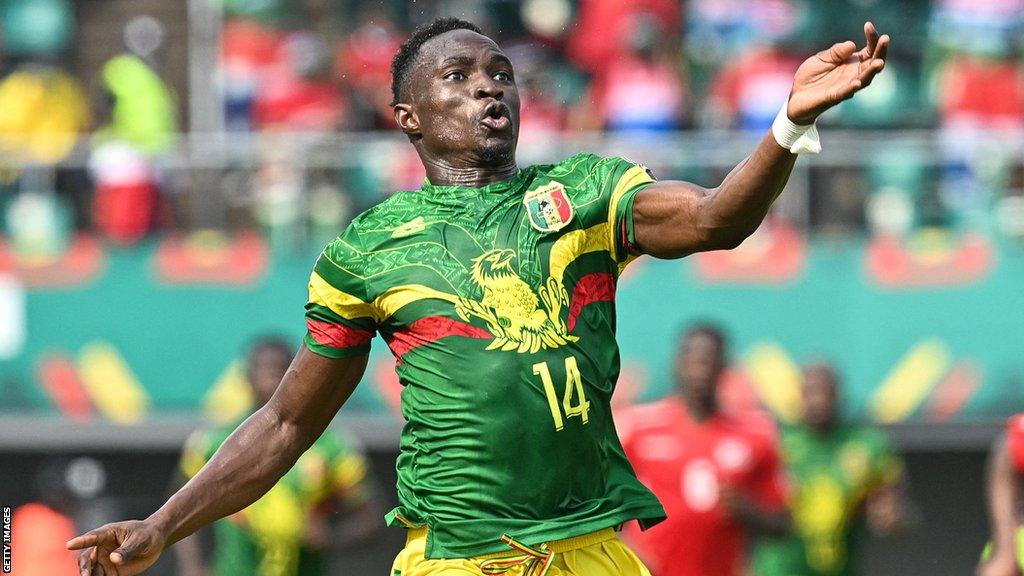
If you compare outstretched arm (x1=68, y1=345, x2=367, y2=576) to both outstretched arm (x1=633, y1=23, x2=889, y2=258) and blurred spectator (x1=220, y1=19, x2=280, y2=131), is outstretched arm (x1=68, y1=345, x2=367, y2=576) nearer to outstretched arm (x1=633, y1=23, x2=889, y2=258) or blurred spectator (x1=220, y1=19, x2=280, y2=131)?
outstretched arm (x1=633, y1=23, x2=889, y2=258)

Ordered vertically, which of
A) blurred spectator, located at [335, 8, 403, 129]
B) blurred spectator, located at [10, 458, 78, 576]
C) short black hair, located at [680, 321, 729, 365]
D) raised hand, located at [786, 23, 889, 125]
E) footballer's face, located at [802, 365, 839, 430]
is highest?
blurred spectator, located at [335, 8, 403, 129]

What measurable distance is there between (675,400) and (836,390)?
3.54ft

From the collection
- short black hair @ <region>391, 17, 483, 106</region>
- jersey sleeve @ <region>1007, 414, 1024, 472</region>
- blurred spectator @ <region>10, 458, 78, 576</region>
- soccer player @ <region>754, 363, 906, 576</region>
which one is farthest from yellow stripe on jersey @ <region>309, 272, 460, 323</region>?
blurred spectator @ <region>10, 458, 78, 576</region>

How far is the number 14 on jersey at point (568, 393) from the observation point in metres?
4.49

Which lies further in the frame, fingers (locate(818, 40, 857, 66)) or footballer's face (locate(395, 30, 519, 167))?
footballer's face (locate(395, 30, 519, 167))

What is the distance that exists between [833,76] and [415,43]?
1369mm

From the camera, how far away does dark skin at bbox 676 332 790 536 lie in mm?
9039

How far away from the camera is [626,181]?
4.61 meters

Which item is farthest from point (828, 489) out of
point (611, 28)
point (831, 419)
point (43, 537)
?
point (43, 537)

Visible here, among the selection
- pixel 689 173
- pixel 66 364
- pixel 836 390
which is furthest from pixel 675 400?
pixel 66 364

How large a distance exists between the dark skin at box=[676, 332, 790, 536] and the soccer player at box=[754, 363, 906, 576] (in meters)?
0.63

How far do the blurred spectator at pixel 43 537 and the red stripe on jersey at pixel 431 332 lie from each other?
5.73 meters

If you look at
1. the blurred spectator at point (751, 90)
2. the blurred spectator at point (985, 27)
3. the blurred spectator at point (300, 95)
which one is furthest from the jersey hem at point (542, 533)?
the blurred spectator at point (985, 27)

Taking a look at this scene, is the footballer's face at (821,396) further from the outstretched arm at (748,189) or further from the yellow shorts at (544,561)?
the outstretched arm at (748,189)
